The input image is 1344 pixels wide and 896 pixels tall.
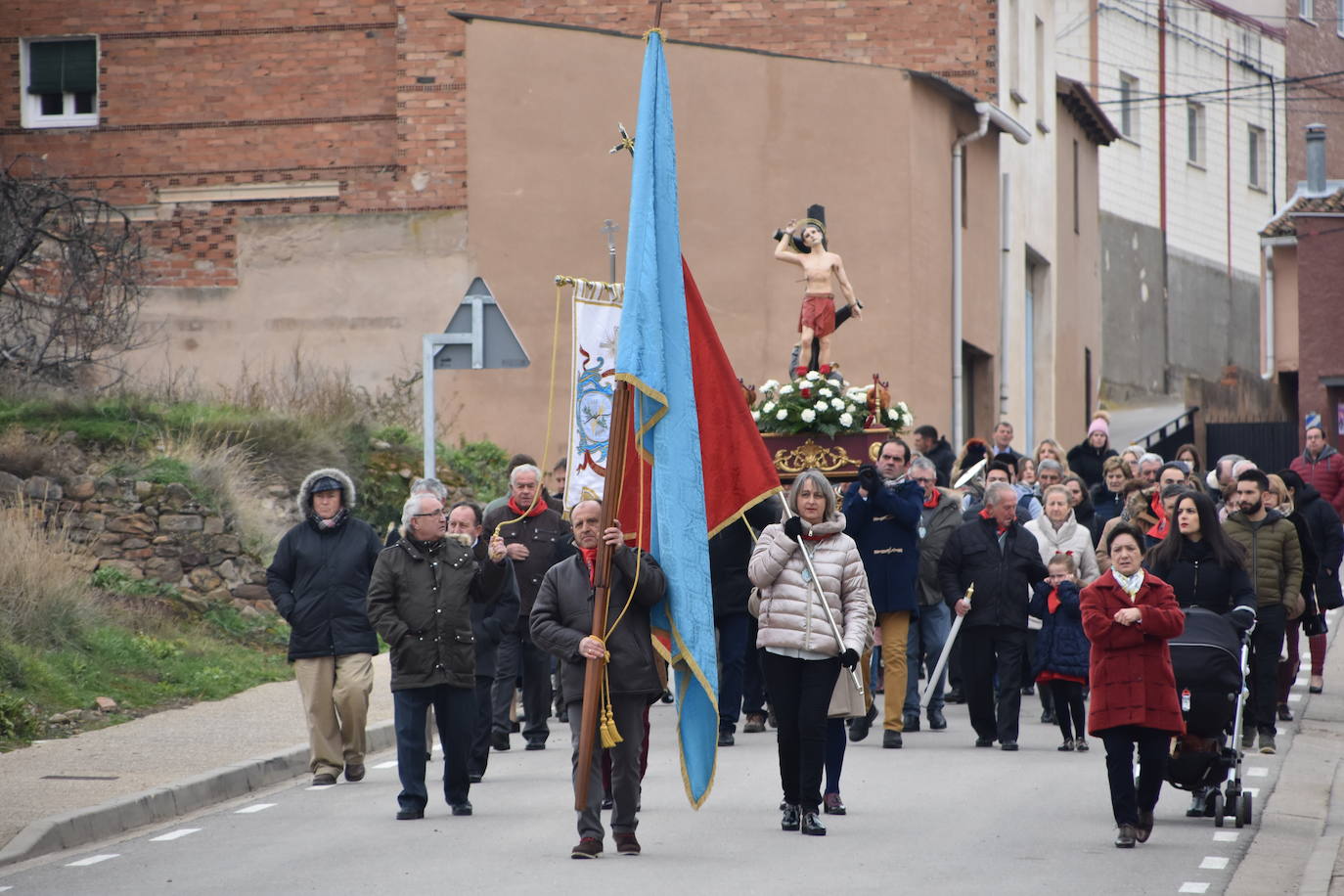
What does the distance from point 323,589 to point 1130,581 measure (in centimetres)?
507

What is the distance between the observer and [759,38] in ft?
101

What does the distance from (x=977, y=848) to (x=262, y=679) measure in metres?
9.16

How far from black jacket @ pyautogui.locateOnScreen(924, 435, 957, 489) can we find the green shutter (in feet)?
Answer: 52.5

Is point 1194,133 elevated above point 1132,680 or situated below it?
above

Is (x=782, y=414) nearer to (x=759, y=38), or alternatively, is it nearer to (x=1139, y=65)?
(x=759, y=38)

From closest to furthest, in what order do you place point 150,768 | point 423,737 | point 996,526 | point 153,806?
point 423,737 → point 153,806 → point 150,768 → point 996,526

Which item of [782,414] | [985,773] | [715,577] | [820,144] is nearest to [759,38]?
[820,144]

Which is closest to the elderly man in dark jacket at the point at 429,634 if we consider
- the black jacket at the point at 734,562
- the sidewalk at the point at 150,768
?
the sidewalk at the point at 150,768

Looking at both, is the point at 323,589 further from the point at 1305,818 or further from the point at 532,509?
the point at 1305,818

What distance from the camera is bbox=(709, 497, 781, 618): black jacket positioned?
49.6 feet

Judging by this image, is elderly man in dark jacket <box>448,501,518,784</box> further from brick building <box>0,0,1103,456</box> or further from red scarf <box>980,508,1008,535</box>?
brick building <box>0,0,1103,456</box>

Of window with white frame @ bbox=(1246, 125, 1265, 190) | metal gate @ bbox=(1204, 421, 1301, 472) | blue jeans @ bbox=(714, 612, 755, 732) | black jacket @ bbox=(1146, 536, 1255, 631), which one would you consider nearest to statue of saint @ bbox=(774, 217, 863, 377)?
blue jeans @ bbox=(714, 612, 755, 732)

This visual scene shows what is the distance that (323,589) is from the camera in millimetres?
13359

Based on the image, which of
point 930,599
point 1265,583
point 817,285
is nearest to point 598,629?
point 1265,583
